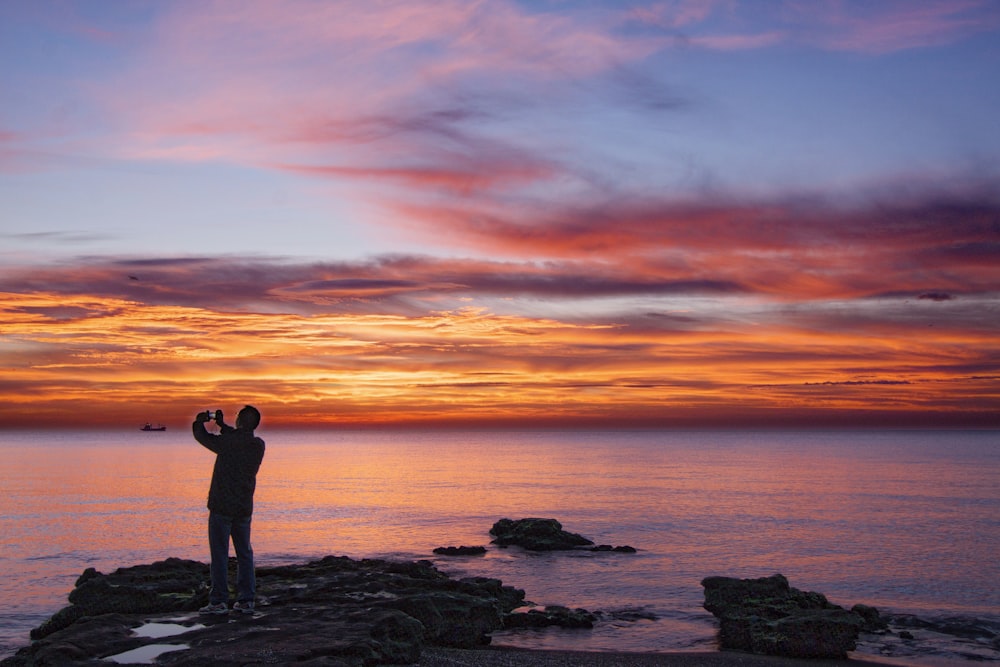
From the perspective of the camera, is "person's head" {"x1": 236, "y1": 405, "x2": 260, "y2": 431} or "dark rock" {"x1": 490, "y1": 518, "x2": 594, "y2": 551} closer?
"person's head" {"x1": 236, "y1": 405, "x2": 260, "y2": 431}

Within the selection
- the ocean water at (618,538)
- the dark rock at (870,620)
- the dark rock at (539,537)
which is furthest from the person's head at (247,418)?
the dark rock at (539,537)

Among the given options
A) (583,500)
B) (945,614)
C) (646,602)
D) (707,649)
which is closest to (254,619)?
Answer: (707,649)

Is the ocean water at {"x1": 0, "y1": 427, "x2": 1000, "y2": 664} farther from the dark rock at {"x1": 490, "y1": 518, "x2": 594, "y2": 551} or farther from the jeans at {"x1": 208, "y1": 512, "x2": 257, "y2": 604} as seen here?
the jeans at {"x1": 208, "y1": 512, "x2": 257, "y2": 604}

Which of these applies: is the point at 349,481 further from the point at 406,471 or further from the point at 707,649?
the point at 707,649

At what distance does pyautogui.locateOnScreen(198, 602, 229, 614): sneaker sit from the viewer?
16031mm

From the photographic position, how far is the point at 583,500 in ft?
227

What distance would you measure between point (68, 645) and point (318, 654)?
406cm

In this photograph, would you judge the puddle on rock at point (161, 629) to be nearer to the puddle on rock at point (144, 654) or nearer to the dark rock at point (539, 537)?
the puddle on rock at point (144, 654)

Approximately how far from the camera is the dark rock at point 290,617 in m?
13.2

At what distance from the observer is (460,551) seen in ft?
129

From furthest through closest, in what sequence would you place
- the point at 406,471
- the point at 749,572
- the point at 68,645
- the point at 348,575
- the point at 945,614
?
the point at 406,471, the point at 749,572, the point at 945,614, the point at 348,575, the point at 68,645

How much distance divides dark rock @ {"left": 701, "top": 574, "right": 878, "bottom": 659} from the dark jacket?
12.6m

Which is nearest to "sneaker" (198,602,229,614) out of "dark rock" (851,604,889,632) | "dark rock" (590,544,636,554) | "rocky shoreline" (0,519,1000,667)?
"rocky shoreline" (0,519,1000,667)

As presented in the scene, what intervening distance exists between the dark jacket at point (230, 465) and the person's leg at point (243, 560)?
30 cm
